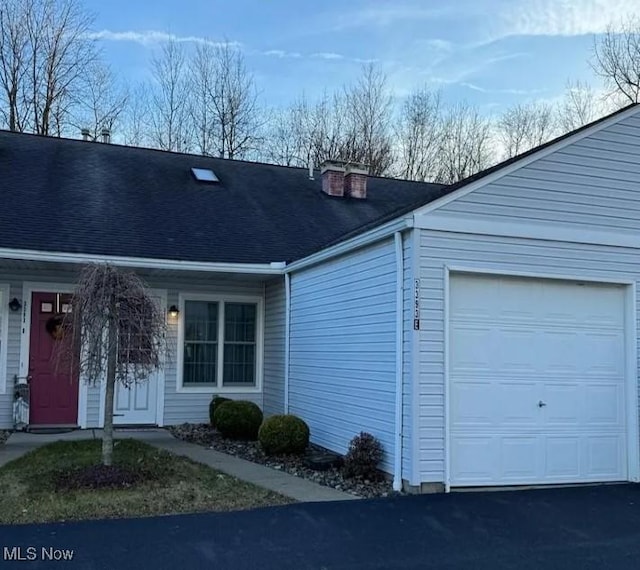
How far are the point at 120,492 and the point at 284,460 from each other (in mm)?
2667

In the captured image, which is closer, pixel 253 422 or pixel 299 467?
pixel 299 467

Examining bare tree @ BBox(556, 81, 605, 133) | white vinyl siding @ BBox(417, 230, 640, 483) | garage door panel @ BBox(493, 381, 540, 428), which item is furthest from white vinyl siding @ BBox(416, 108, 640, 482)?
bare tree @ BBox(556, 81, 605, 133)

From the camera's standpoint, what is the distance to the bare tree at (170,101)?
25922mm

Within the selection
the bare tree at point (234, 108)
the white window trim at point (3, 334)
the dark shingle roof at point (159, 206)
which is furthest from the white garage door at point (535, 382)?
the bare tree at point (234, 108)

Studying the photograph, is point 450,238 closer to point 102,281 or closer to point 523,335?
point 523,335

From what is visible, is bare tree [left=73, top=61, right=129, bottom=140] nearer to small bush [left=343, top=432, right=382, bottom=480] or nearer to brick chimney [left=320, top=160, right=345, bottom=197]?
brick chimney [left=320, top=160, right=345, bottom=197]

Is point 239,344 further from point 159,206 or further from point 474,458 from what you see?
point 474,458

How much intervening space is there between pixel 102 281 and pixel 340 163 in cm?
955

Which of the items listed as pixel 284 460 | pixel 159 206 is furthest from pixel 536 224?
pixel 159 206

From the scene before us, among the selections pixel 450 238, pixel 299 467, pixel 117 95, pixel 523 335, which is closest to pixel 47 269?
pixel 299 467

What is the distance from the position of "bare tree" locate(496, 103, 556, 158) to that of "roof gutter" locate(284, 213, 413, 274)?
67.8ft

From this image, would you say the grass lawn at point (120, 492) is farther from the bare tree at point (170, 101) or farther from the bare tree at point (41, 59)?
the bare tree at point (170, 101)

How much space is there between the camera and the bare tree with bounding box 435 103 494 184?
27828 millimetres

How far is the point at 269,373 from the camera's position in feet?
38.1
